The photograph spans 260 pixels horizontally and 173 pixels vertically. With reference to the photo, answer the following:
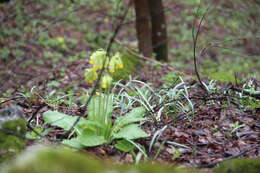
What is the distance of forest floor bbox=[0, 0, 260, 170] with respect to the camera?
2.99 m

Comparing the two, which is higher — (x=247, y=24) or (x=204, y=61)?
(x=247, y=24)

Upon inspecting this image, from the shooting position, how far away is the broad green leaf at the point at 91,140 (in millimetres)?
2613

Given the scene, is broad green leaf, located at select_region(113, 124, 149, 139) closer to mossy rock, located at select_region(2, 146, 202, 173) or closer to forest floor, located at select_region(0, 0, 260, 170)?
forest floor, located at select_region(0, 0, 260, 170)

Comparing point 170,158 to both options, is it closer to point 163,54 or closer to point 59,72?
point 59,72

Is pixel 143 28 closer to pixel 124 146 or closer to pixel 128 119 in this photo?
pixel 128 119

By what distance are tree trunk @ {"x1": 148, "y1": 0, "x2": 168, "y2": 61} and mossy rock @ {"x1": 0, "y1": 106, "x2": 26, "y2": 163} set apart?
687 centimetres

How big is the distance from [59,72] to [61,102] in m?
3.41

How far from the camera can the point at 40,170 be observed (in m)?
1.35

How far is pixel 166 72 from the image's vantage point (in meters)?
7.20

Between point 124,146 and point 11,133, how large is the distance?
2.84ft

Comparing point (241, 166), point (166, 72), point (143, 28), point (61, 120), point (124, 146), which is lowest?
point (241, 166)

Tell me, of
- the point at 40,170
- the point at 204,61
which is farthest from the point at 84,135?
the point at 204,61

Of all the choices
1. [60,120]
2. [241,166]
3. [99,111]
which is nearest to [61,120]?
[60,120]

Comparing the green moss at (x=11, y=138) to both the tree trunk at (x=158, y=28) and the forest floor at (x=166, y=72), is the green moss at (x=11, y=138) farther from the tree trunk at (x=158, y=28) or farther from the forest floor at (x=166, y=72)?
the tree trunk at (x=158, y=28)
